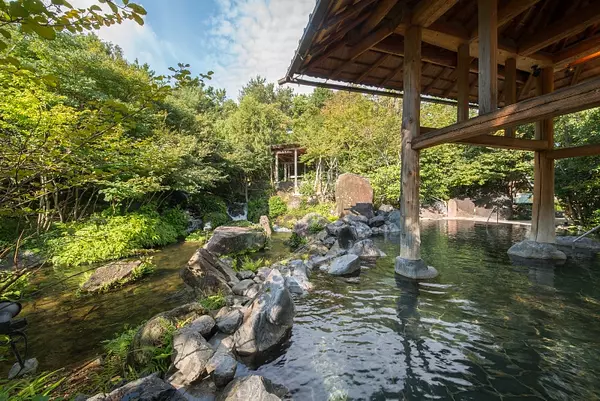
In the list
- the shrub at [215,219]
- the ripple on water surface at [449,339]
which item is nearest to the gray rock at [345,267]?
the ripple on water surface at [449,339]

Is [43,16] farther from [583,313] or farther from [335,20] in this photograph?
[583,313]

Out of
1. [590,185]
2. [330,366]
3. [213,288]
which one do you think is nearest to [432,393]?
[330,366]

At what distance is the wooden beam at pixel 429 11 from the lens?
13.2ft

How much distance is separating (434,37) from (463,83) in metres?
1.03

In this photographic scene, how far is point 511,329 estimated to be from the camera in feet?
11.5

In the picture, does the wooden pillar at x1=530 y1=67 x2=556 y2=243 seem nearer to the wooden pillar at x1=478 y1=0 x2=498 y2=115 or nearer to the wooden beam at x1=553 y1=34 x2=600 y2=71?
the wooden beam at x1=553 y1=34 x2=600 y2=71

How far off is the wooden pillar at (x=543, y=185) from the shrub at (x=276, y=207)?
1221cm

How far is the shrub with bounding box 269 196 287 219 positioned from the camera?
653 inches

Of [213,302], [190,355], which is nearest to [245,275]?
[213,302]

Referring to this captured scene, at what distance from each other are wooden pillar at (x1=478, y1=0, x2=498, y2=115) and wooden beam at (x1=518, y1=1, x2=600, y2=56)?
1.78m

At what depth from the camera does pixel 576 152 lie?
230 inches

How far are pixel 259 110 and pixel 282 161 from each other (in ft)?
14.7

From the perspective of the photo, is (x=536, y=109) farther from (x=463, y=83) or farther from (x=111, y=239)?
(x=111, y=239)

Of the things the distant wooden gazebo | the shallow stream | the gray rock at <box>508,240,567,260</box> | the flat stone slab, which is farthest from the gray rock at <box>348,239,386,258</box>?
the distant wooden gazebo
